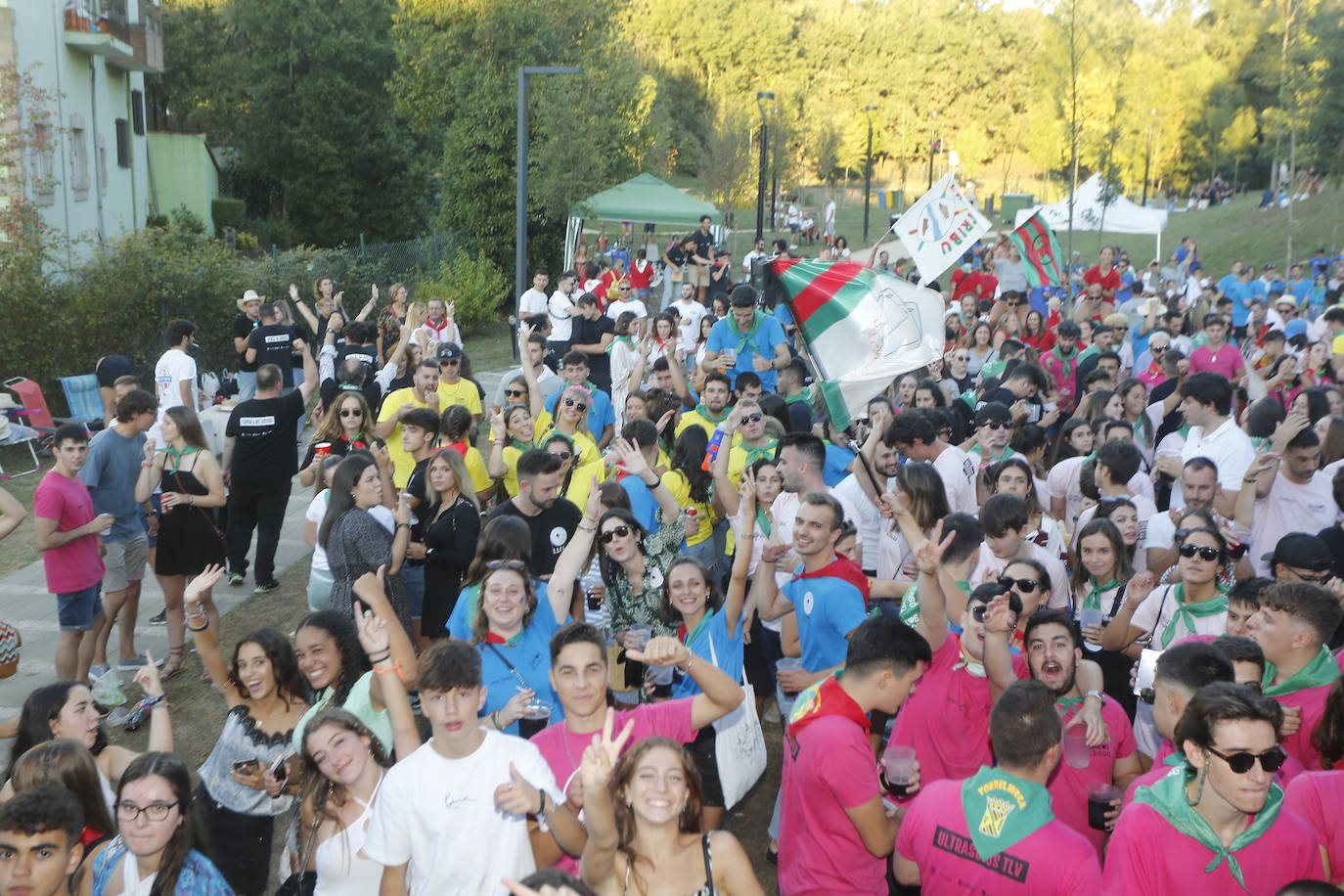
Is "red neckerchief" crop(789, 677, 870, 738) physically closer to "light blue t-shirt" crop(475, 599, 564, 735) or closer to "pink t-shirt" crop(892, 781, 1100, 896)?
"pink t-shirt" crop(892, 781, 1100, 896)

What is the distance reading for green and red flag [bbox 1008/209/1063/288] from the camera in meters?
15.5

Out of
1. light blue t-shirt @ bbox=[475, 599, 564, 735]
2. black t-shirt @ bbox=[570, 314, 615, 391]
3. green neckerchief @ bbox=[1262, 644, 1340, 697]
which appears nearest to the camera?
green neckerchief @ bbox=[1262, 644, 1340, 697]

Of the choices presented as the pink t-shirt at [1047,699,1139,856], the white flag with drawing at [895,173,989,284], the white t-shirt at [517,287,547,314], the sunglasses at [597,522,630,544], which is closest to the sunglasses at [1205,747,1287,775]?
the pink t-shirt at [1047,699,1139,856]

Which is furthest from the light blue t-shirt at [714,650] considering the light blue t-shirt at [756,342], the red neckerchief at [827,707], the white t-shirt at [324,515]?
the light blue t-shirt at [756,342]

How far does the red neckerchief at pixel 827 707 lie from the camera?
390cm

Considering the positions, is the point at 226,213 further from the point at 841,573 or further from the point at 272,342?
the point at 841,573

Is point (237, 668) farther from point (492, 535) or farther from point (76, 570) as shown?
point (76, 570)

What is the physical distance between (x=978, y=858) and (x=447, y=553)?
13.2ft

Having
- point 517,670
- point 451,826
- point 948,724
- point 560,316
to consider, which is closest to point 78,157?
point 560,316

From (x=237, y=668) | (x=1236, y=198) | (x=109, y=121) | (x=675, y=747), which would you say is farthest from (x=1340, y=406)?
→ (x=1236, y=198)

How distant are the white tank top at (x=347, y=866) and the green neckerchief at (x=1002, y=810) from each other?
194cm

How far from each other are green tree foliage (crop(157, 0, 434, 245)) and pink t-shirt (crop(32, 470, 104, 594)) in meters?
A: 31.6

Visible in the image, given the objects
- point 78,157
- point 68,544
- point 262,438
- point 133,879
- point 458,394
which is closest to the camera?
point 133,879

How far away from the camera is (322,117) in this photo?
121ft
